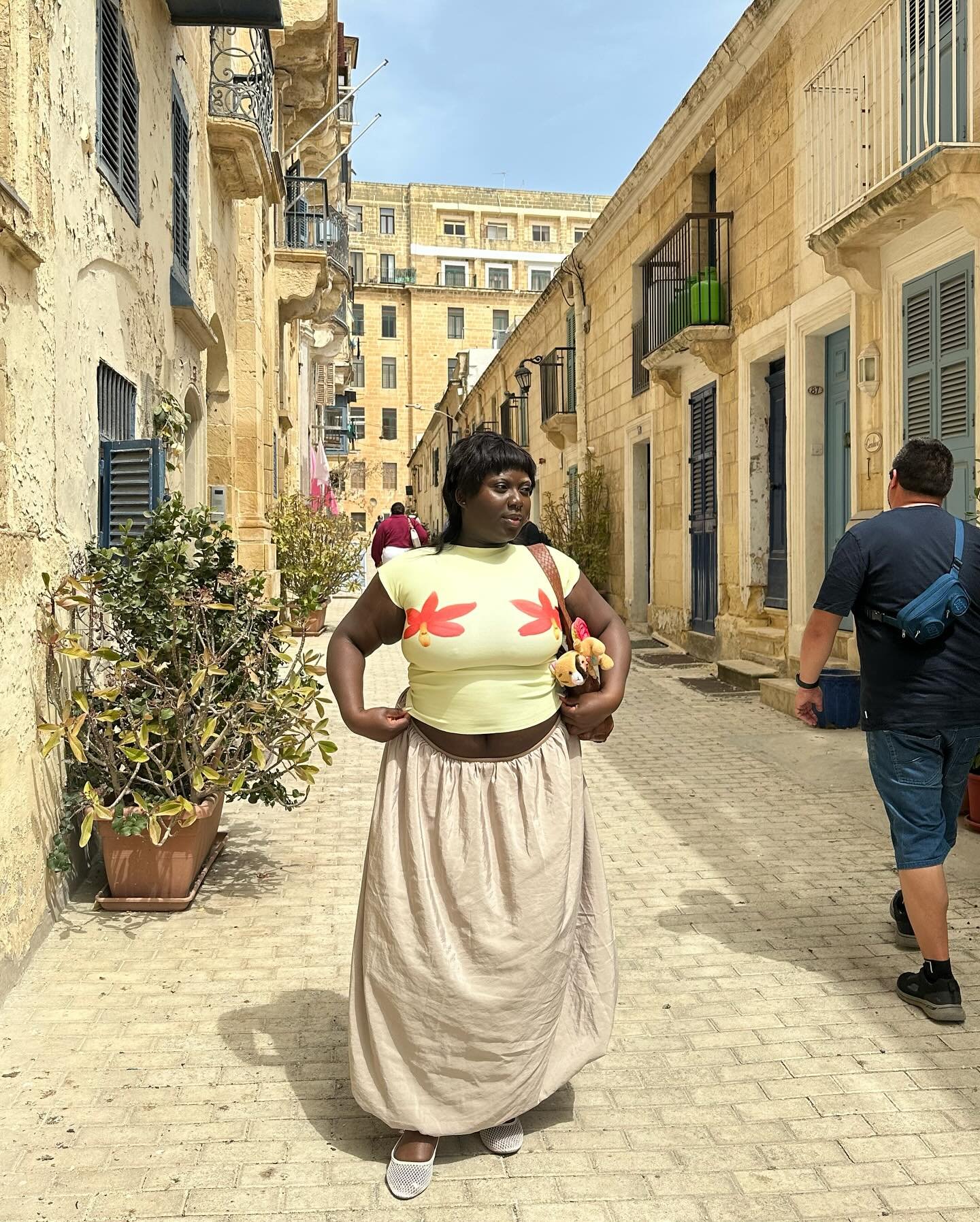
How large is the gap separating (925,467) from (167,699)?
290cm

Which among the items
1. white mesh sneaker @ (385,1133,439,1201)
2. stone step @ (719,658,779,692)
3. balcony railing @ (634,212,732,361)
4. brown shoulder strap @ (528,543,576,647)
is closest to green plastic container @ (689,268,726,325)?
balcony railing @ (634,212,732,361)

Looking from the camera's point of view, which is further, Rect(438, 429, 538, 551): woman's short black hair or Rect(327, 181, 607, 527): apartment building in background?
Rect(327, 181, 607, 527): apartment building in background

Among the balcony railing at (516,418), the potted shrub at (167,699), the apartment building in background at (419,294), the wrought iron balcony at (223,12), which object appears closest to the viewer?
the potted shrub at (167,699)

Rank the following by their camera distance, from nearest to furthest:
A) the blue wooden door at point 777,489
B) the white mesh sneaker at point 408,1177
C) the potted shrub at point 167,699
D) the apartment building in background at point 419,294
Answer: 1. the white mesh sneaker at point 408,1177
2. the potted shrub at point 167,699
3. the blue wooden door at point 777,489
4. the apartment building in background at point 419,294

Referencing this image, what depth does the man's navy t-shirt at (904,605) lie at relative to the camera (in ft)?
10.7

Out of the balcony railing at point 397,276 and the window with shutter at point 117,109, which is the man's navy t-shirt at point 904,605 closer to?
the window with shutter at point 117,109

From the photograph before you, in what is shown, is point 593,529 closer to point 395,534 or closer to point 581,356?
point 581,356

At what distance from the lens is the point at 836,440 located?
9.06 m

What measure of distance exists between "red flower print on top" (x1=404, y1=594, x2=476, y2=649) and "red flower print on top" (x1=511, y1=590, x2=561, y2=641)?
12cm

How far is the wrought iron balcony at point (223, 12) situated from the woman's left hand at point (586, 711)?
531 cm

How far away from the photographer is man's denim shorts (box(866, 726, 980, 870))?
3264 millimetres

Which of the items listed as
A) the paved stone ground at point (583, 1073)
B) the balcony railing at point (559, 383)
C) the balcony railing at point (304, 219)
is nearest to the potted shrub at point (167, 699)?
the paved stone ground at point (583, 1073)

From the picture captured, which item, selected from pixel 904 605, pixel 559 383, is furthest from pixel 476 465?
pixel 559 383

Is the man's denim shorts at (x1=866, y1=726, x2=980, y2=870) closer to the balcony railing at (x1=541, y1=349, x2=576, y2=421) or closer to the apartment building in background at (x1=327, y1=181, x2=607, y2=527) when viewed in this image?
the balcony railing at (x1=541, y1=349, x2=576, y2=421)
